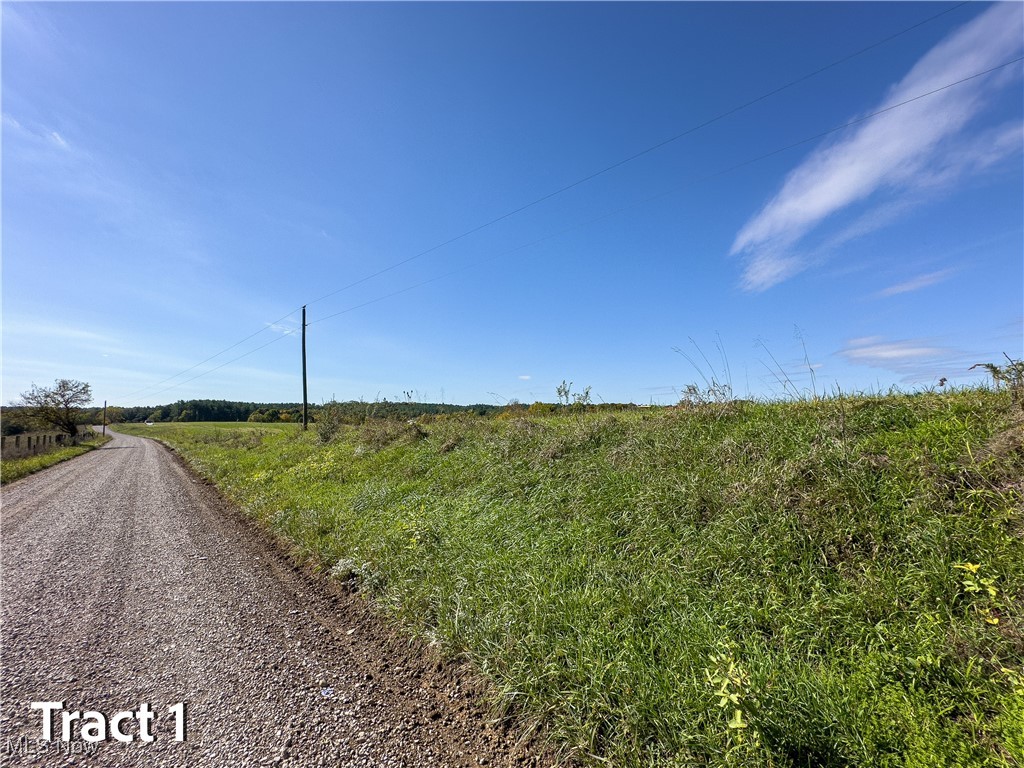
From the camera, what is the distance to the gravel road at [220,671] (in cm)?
243

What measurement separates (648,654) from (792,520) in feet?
6.79

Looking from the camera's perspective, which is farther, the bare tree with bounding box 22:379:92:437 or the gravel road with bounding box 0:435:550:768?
the bare tree with bounding box 22:379:92:437

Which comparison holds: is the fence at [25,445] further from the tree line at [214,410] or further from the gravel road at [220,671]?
the gravel road at [220,671]

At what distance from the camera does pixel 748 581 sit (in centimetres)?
338

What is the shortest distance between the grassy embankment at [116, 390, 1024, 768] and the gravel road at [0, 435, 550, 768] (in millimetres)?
381

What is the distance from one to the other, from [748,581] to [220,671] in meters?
4.20

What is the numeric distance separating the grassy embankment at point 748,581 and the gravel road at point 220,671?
1.25 ft

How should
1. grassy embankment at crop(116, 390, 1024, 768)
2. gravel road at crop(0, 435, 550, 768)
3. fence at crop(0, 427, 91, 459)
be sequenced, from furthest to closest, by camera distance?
1. fence at crop(0, 427, 91, 459)
2. gravel road at crop(0, 435, 550, 768)
3. grassy embankment at crop(116, 390, 1024, 768)

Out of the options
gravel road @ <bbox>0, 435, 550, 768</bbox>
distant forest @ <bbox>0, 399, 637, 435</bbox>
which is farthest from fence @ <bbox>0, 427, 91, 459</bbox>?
gravel road @ <bbox>0, 435, 550, 768</bbox>

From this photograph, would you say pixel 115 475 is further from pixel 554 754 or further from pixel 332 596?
pixel 554 754

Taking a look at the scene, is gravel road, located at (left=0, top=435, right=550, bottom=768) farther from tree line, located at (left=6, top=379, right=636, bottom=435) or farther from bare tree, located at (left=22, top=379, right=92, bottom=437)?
bare tree, located at (left=22, top=379, right=92, bottom=437)

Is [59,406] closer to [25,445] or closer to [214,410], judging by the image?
[25,445]

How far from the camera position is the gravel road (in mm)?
2426

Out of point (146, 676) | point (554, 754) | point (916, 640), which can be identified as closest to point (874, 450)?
point (916, 640)
